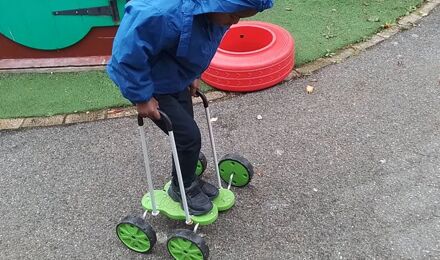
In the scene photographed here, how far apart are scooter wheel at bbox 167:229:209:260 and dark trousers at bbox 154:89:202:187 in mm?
339

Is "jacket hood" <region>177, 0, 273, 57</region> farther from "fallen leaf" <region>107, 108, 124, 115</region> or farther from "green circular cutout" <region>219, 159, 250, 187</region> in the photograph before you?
"fallen leaf" <region>107, 108, 124, 115</region>

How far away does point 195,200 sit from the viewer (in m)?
2.54

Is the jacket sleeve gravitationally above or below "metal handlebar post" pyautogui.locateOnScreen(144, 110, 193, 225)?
above

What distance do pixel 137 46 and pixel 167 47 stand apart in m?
0.16

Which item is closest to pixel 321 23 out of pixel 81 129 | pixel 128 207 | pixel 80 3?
pixel 80 3

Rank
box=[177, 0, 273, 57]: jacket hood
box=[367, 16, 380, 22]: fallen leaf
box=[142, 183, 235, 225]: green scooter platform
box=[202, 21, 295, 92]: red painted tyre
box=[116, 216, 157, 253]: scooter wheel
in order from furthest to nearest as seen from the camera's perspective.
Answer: box=[367, 16, 380, 22]: fallen leaf < box=[202, 21, 295, 92]: red painted tyre < box=[142, 183, 235, 225]: green scooter platform < box=[116, 216, 157, 253]: scooter wheel < box=[177, 0, 273, 57]: jacket hood

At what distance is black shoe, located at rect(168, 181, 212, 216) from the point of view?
2.53 meters

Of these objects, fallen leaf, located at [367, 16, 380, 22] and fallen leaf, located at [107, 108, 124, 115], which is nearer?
fallen leaf, located at [107, 108, 124, 115]

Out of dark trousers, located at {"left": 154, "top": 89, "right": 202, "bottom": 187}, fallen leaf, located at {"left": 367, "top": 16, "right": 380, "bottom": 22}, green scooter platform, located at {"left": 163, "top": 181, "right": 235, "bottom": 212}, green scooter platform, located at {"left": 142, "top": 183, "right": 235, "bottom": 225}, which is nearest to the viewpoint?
dark trousers, located at {"left": 154, "top": 89, "right": 202, "bottom": 187}

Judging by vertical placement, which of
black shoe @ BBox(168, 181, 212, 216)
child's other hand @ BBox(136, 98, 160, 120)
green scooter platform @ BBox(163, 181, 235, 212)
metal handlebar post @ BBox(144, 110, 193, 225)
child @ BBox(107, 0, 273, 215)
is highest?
child @ BBox(107, 0, 273, 215)

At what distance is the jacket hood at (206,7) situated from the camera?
5.78 ft

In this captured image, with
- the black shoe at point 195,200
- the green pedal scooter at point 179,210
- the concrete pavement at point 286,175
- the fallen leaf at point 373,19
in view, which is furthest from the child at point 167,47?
the fallen leaf at point 373,19

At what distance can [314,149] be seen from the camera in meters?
3.20

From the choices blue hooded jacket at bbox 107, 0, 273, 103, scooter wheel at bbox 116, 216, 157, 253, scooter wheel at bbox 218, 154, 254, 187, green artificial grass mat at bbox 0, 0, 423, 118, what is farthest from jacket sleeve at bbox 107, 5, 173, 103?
green artificial grass mat at bbox 0, 0, 423, 118
